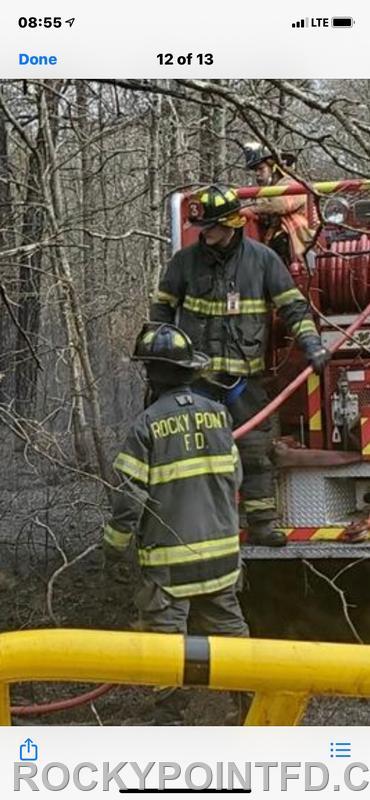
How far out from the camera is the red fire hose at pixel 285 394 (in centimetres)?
288

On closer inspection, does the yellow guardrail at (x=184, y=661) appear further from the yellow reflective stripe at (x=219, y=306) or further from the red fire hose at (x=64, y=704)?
the yellow reflective stripe at (x=219, y=306)

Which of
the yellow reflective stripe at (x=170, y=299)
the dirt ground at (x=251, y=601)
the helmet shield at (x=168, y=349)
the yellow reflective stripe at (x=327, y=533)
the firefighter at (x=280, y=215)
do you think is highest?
the firefighter at (x=280, y=215)

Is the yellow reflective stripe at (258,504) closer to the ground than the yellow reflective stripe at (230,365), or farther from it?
closer to the ground

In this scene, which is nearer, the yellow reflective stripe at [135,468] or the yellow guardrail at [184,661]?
the yellow guardrail at [184,661]

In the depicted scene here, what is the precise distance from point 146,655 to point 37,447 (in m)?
1.23

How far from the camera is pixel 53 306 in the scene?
3791mm

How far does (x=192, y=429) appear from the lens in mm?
2410

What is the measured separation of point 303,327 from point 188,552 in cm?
80

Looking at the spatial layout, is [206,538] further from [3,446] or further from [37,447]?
[3,446]

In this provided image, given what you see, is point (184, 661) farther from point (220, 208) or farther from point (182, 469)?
point (220, 208)
